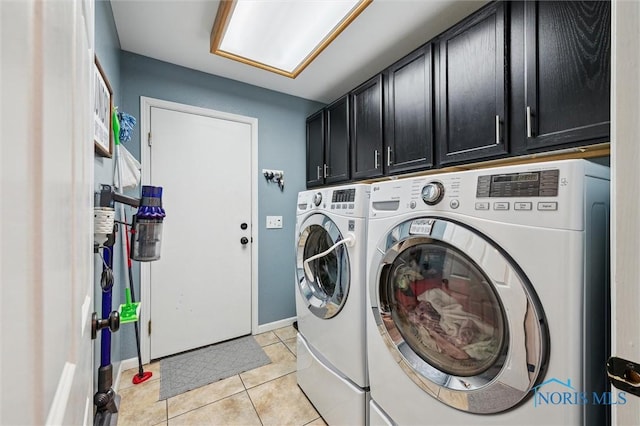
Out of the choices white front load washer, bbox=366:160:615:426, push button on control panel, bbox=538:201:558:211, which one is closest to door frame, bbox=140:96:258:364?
white front load washer, bbox=366:160:615:426

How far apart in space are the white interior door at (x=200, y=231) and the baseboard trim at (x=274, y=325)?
158 millimetres

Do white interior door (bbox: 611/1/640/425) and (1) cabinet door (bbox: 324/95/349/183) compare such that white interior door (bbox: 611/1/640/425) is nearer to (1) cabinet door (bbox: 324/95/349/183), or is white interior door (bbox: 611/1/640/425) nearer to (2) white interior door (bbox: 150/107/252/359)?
(1) cabinet door (bbox: 324/95/349/183)

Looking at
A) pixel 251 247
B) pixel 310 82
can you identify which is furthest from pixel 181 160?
pixel 310 82

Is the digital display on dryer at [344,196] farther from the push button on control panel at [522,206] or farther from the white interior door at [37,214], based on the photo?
the white interior door at [37,214]

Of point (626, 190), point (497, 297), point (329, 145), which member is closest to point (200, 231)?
point (329, 145)

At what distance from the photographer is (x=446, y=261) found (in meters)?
0.87

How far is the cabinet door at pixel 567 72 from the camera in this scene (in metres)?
0.92

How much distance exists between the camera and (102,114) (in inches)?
46.7

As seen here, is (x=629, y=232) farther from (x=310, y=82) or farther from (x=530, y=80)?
(x=310, y=82)

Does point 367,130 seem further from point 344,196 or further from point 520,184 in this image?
point 520,184

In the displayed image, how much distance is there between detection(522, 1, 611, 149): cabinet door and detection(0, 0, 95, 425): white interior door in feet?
4.83

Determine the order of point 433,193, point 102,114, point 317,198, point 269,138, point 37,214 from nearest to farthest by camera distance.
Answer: point 37,214 < point 433,193 < point 102,114 < point 317,198 < point 269,138

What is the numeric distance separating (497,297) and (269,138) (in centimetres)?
223

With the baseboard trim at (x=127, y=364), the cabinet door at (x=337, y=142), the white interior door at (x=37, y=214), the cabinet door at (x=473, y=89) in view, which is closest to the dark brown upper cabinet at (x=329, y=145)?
the cabinet door at (x=337, y=142)
